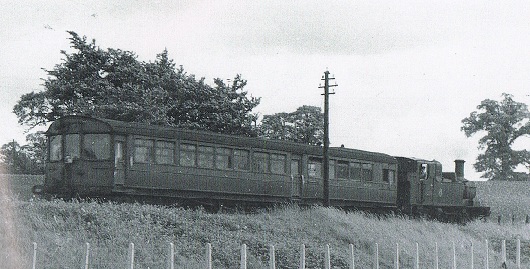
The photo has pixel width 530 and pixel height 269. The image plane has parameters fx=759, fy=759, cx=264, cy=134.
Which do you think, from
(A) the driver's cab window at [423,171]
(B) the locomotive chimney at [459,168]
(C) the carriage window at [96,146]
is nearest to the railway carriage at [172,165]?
(C) the carriage window at [96,146]

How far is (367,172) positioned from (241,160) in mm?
7378

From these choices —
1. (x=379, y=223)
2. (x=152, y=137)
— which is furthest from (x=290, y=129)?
(x=152, y=137)

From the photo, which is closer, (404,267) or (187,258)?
(187,258)

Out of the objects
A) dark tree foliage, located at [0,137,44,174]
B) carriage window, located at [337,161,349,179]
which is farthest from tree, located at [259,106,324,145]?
carriage window, located at [337,161,349,179]

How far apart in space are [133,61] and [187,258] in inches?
944

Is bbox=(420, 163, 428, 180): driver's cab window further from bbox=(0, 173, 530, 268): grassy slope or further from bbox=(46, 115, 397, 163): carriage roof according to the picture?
bbox=(0, 173, 530, 268): grassy slope

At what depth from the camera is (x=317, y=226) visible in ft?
71.8

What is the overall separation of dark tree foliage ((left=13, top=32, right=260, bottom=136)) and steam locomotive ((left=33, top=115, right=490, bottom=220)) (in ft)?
35.1

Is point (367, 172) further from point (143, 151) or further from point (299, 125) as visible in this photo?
point (299, 125)

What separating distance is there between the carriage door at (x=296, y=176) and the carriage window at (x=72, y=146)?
7795mm

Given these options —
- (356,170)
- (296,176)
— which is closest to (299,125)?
(356,170)

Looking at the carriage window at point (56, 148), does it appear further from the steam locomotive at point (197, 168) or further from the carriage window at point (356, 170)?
the carriage window at point (356, 170)

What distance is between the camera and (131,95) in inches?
1416

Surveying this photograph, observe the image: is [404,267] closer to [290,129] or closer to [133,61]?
[133,61]
